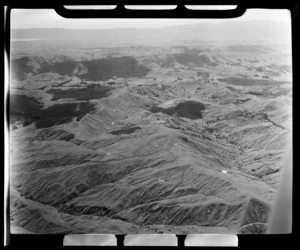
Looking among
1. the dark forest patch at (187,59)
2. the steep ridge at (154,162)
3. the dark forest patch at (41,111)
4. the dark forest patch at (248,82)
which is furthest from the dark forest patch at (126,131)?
the dark forest patch at (248,82)

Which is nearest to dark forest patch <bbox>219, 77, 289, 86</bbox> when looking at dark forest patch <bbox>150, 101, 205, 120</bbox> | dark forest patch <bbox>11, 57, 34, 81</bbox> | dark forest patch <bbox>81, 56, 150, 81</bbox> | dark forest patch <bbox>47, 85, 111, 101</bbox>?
dark forest patch <bbox>150, 101, 205, 120</bbox>

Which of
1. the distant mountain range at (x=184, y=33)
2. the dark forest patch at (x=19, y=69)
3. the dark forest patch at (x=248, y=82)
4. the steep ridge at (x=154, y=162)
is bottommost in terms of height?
the steep ridge at (x=154, y=162)

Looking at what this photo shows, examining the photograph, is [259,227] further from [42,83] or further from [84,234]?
[42,83]

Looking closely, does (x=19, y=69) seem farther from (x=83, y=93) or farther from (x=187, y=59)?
(x=187, y=59)

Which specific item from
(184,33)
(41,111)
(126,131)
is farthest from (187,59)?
(41,111)

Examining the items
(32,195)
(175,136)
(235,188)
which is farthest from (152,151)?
(32,195)

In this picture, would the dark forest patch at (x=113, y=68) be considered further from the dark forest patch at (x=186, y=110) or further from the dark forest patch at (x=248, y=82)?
the dark forest patch at (x=248, y=82)
